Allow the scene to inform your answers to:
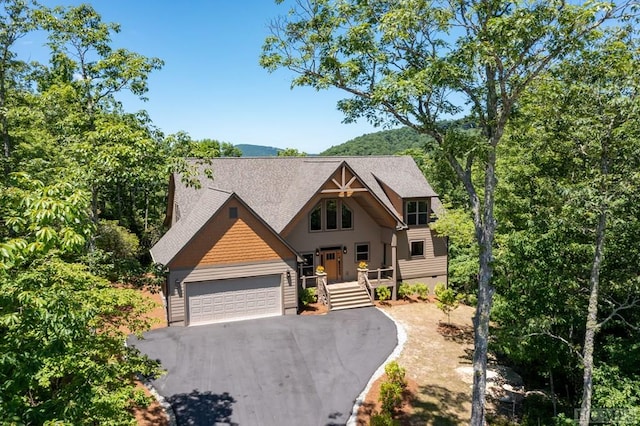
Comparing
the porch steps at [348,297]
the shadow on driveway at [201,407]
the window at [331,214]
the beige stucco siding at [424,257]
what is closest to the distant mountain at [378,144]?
the beige stucco siding at [424,257]

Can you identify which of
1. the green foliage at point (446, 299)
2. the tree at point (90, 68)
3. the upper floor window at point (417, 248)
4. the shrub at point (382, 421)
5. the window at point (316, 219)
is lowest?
the shrub at point (382, 421)

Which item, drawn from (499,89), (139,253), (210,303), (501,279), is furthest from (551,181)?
(139,253)

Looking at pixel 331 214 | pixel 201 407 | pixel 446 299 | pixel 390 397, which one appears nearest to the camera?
pixel 201 407

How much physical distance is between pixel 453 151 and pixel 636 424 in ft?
26.1

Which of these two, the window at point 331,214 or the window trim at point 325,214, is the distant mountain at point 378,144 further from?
the window at point 331,214

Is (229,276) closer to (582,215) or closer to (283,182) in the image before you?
(283,182)

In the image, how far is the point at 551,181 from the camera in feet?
48.0

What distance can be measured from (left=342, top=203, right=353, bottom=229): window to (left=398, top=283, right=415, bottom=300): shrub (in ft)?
16.1

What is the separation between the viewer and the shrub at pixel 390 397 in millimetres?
13078

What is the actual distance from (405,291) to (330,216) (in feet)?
21.4

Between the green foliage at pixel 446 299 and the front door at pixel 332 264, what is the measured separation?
617 centimetres

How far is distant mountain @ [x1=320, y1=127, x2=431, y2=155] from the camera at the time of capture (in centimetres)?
9612

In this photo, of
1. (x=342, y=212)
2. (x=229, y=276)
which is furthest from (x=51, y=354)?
(x=342, y=212)

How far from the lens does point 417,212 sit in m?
27.0
